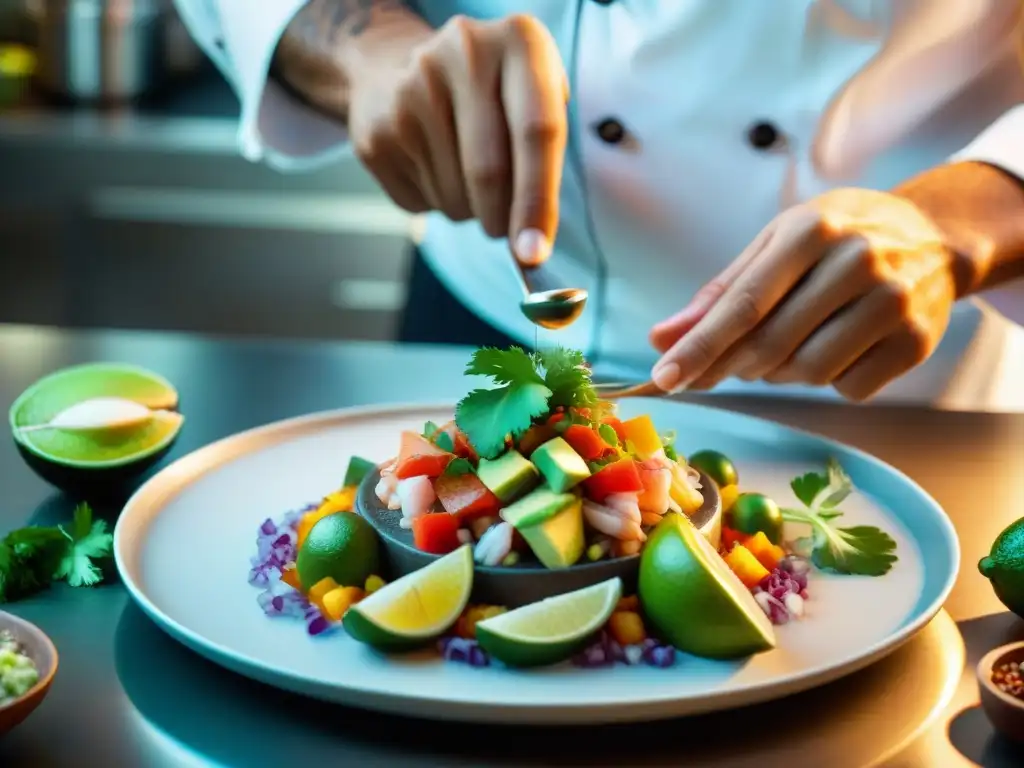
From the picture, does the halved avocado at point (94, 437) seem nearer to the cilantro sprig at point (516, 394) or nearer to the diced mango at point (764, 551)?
the cilantro sprig at point (516, 394)

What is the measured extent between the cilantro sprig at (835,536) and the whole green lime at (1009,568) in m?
0.10

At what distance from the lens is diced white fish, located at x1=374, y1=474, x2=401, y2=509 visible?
121 centimetres

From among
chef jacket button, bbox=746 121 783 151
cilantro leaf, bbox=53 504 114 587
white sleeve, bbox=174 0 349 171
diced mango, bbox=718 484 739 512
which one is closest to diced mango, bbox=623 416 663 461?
diced mango, bbox=718 484 739 512

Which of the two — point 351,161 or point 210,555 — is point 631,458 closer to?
point 210,555

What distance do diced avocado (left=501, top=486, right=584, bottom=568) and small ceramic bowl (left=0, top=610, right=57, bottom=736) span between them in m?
0.36

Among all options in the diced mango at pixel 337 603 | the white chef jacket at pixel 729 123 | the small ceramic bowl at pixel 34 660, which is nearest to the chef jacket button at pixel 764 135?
the white chef jacket at pixel 729 123

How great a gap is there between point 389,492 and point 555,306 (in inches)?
10.5

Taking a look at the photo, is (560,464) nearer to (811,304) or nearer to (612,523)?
(612,523)

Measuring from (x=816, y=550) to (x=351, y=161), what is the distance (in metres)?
2.29

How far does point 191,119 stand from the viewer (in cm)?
344

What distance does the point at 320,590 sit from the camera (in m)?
1.12

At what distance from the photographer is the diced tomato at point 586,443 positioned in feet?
3.82

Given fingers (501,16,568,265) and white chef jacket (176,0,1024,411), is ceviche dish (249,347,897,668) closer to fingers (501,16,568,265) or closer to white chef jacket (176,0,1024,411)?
fingers (501,16,568,265)

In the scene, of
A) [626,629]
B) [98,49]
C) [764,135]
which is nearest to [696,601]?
[626,629]
